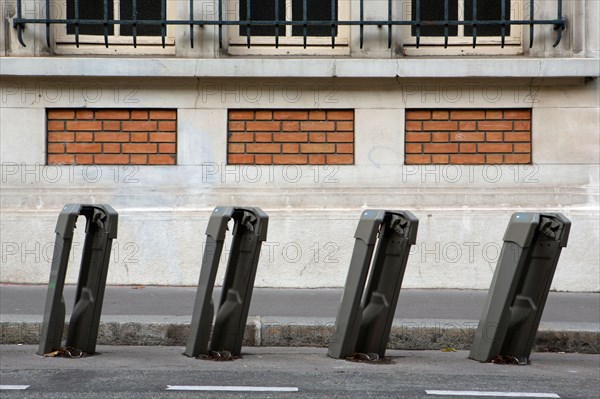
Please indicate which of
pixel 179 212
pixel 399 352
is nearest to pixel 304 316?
pixel 399 352

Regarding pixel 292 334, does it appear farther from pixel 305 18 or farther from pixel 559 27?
pixel 559 27

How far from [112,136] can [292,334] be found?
452cm

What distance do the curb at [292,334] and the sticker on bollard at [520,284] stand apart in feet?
2.66

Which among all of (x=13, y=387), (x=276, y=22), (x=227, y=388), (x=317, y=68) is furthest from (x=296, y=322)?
(x=276, y=22)

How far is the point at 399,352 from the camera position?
898 cm

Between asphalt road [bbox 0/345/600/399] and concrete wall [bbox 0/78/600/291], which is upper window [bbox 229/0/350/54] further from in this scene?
asphalt road [bbox 0/345/600/399]

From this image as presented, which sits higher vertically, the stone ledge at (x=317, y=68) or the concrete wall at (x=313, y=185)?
the stone ledge at (x=317, y=68)

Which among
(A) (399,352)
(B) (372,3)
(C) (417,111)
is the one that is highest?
(B) (372,3)

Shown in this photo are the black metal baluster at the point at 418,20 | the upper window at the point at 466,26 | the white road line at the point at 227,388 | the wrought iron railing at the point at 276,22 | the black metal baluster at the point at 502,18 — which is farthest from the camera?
the upper window at the point at 466,26

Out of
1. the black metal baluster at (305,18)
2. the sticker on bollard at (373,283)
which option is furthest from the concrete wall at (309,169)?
the sticker on bollard at (373,283)

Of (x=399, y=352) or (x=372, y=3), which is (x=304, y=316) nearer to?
(x=399, y=352)

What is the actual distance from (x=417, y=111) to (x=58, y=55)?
4124 millimetres

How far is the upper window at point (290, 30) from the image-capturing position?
42.6 feet

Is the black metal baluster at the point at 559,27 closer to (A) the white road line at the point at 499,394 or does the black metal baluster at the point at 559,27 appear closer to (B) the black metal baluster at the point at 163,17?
(B) the black metal baluster at the point at 163,17
